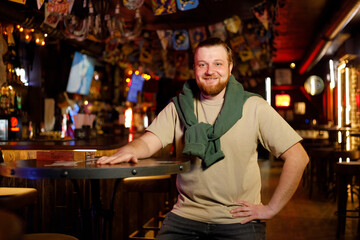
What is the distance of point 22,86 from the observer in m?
→ 7.64

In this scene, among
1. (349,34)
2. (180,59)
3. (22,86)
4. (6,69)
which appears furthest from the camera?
(180,59)

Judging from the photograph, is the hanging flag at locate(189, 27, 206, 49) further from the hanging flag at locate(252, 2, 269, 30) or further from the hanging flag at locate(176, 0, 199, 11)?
the hanging flag at locate(176, 0, 199, 11)

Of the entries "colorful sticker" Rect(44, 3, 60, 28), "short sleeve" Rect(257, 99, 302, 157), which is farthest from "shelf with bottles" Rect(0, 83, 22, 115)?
→ "short sleeve" Rect(257, 99, 302, 157)

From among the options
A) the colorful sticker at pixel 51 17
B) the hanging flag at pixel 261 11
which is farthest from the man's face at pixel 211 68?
the hanging flag at pixel 261 11

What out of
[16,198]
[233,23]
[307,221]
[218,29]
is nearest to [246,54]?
[218,29]

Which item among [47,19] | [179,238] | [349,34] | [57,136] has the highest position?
[349,34]

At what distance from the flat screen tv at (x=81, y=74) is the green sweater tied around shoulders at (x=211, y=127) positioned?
23.1 ft

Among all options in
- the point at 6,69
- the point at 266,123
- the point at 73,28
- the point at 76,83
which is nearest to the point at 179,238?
the point at 266,123

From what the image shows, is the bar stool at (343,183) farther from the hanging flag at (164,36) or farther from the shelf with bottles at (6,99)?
the hanging flag at (164,36)

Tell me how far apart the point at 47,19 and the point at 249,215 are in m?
3.76

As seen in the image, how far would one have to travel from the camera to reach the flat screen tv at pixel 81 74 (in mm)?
9203

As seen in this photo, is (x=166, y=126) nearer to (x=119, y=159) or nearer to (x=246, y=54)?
(x=119, y=159)

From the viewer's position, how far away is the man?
7.30 ft

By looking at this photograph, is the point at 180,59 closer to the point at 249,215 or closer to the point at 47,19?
the point at 47,19
